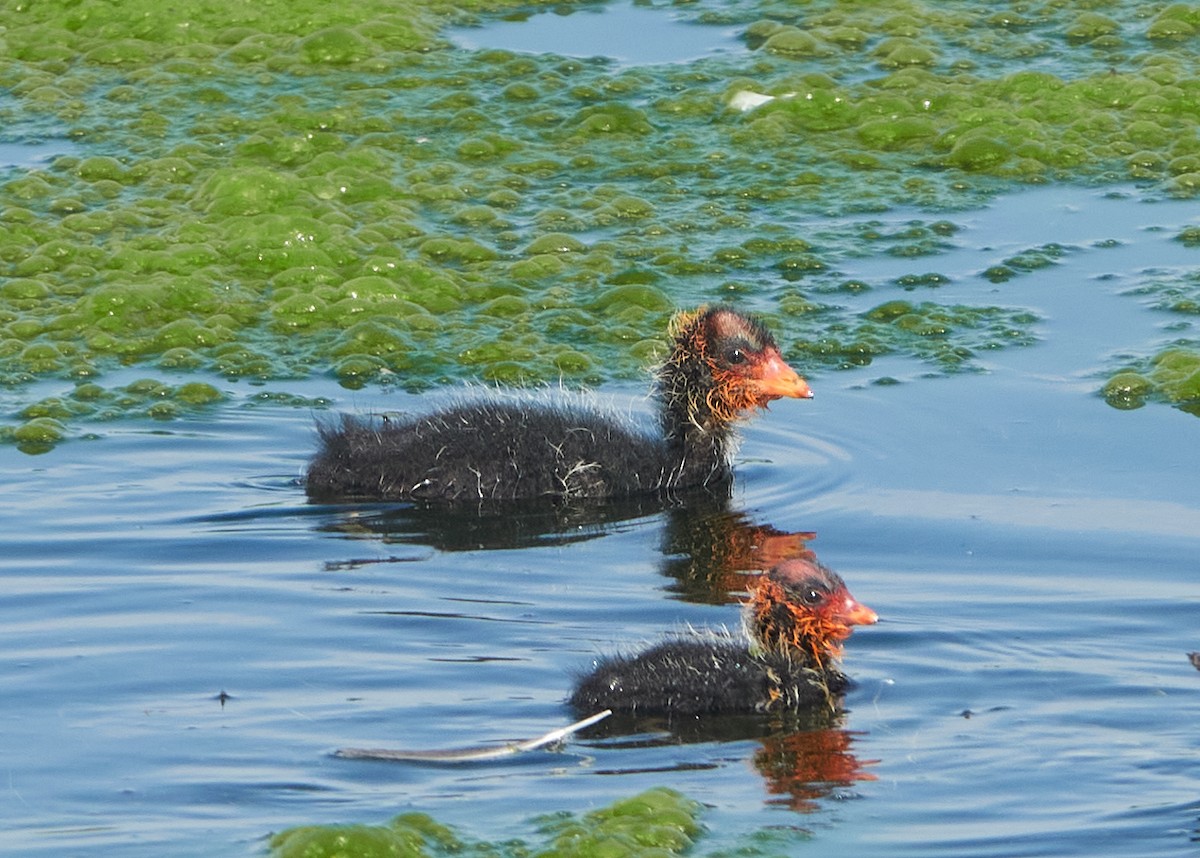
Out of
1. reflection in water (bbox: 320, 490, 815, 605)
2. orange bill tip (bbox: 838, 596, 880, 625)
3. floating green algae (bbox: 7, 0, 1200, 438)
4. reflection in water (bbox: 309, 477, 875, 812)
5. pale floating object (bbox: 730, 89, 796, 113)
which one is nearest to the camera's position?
reflection in water (bbox: 309, 477, 875, 812)

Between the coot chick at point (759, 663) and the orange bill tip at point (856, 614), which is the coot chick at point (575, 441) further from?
the orange bill tip at point (856, 614)

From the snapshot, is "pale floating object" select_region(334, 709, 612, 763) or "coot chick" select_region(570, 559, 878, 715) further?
"coot chick" select_region(570, 559, 878, 715)

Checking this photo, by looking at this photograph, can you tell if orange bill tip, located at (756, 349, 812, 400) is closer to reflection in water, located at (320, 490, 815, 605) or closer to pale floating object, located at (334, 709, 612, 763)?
reflection in water, located at (320, 490, 815, 605)

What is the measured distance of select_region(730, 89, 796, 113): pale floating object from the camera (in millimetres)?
13680

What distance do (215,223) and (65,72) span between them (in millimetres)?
3466

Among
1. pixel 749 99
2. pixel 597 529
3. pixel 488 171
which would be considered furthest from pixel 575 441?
pixel 749 99

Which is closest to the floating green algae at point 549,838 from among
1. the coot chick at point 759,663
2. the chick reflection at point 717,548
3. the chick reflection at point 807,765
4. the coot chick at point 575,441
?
the chick reflection at point 807,765

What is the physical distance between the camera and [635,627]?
25.0ft

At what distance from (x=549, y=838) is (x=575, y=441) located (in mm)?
3276

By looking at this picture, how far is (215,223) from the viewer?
39.3 ft

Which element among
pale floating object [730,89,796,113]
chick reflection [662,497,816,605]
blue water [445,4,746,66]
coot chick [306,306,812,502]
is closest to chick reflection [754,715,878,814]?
chick reflection [662,497,816,605]

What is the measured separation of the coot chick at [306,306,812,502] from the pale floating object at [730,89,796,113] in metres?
4.38

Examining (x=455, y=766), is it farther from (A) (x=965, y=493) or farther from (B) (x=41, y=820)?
(A) (x=965, y=493)

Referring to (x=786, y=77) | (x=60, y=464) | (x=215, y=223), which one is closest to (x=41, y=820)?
(x=60, y=464)
